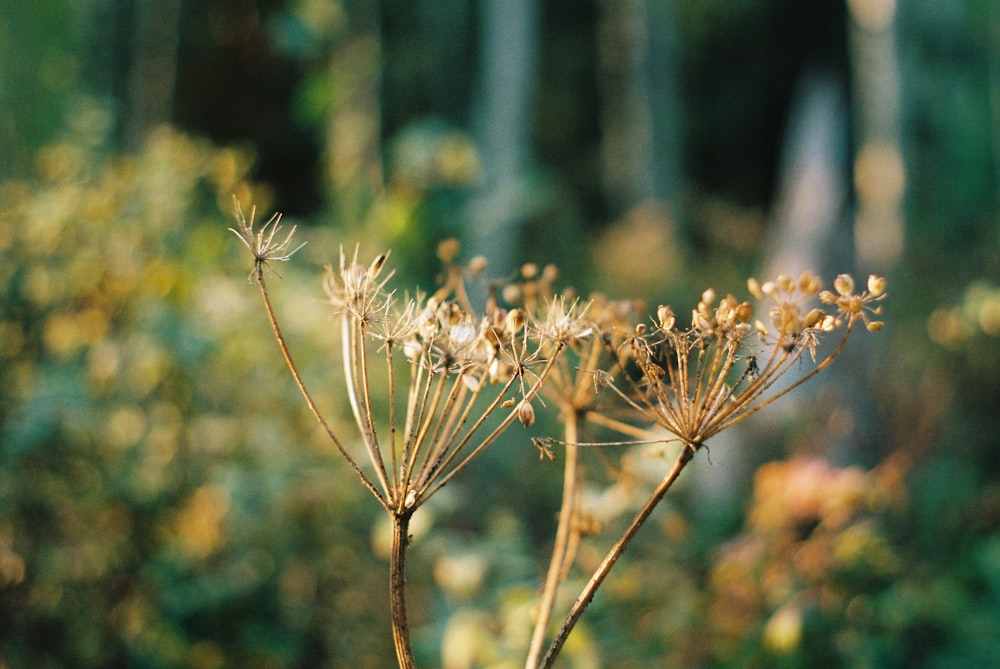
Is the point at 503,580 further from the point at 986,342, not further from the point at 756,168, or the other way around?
the point at 756,168

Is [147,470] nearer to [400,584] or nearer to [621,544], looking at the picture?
[400,584]

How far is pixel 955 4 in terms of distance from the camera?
6188 millimetres

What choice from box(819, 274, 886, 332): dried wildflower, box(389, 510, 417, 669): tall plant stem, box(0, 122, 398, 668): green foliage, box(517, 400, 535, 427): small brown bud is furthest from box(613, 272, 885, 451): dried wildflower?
box(0, 122, 398, 668): green foliage

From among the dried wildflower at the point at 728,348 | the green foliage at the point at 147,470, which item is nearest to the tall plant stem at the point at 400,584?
the dried wildflower at the point at 728,348

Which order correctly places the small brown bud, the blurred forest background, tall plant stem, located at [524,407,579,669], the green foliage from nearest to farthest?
the small brown bud
tall plant stem, located at [524,407,579,669]
the blurred forest background
the green foliage

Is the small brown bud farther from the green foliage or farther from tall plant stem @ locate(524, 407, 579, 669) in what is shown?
the green foliage

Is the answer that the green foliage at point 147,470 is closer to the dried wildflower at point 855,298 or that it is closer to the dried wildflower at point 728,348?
the dried wildflower at point 728,348

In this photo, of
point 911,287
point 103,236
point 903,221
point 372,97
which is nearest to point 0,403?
point 103,236

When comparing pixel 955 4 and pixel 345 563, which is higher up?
pixel 955 4

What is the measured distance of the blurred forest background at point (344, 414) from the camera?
2.05 meters

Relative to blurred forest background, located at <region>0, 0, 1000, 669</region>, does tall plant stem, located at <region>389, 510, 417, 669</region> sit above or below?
below

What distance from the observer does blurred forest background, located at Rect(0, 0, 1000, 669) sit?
205 centimetres

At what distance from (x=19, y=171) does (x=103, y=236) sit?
1.51 meters

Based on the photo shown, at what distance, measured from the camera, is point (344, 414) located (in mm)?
3148
